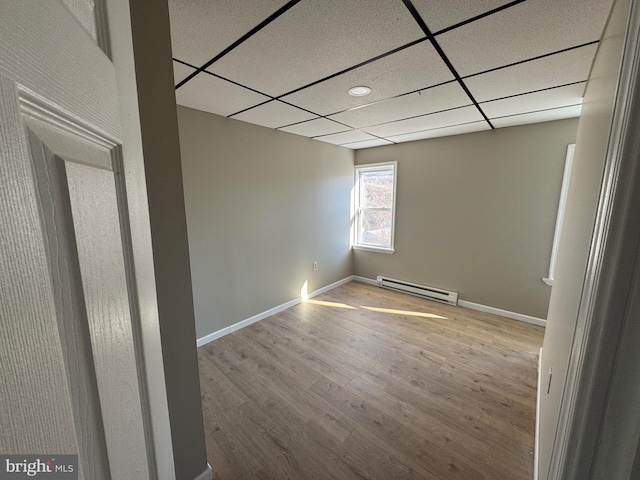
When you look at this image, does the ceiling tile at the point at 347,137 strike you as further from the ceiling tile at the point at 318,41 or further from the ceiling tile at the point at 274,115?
A: the ceiling tile at the point at 318,41

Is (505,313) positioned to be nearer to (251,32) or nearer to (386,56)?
(386,56)

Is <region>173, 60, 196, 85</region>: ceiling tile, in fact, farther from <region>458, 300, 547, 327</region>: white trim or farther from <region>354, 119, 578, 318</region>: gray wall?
<region>458, 300, 547, 327</region>: white trim

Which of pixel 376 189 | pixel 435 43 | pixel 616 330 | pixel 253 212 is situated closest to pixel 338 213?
pixel 376 189

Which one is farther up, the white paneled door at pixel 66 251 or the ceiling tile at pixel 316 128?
the ceiling tile at pixel 316 128

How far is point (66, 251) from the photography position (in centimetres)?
33

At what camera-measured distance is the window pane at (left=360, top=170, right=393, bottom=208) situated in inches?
161

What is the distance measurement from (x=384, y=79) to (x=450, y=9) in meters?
0.64

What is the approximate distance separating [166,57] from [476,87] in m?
1.96

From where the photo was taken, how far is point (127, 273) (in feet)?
1.53

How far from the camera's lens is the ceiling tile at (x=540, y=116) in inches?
92.7

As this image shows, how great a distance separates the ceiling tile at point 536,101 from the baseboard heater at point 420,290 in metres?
2.23

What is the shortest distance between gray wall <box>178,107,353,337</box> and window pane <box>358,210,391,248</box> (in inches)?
24.8

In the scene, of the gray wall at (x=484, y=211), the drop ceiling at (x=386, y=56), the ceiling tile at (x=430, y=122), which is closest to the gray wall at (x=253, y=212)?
the drop ceiling at (x=386, y=56)

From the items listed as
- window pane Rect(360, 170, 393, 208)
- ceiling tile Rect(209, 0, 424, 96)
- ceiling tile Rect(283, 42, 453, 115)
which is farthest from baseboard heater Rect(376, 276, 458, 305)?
ceiling tile Rect(209, 0, 424, 96)
